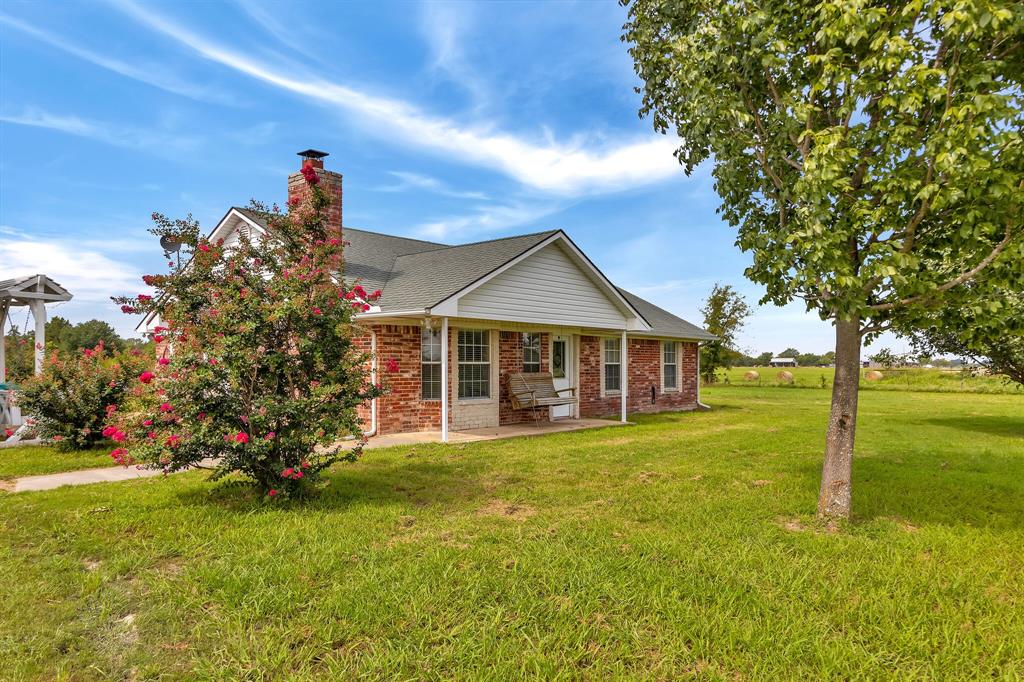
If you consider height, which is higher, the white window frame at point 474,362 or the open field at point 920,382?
the white window frame at point 474,362

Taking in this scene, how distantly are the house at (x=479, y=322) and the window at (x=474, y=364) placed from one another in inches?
0.9

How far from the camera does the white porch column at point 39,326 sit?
10320 mm

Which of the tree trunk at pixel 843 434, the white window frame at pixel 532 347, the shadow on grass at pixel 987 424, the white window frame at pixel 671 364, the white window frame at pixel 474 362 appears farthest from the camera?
the white window frame at pixel 671 364

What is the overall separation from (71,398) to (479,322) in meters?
7.24

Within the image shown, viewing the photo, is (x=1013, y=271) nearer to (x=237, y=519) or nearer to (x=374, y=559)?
(x=374, y=559)

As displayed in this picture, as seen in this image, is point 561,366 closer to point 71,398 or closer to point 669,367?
point 669,367

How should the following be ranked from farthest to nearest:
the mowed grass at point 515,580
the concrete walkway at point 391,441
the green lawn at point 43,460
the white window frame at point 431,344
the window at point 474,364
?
the window at point 474,364, the white window frame at point 431,344, the green lawn at point 43,460, the concrete walkway at point 391,441, the mowed grass at point 515,580

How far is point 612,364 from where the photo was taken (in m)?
15.9

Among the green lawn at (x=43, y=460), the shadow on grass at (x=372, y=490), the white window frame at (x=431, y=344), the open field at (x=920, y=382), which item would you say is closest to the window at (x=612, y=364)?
the white window frame at (x=431, y=344)

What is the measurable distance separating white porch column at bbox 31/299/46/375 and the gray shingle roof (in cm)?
427

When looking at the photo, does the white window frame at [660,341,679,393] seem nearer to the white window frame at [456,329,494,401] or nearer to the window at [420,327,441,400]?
the white window frame at [456,329,494,401]

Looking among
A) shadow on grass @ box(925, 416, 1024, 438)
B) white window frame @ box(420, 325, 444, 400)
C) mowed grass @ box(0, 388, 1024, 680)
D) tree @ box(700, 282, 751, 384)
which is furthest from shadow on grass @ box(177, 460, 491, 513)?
tree @ box(700, 282, 751, 384)

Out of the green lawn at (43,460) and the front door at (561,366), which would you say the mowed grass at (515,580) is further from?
the front door at (561,366)

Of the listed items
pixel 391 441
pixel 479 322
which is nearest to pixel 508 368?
pixel 479 322
